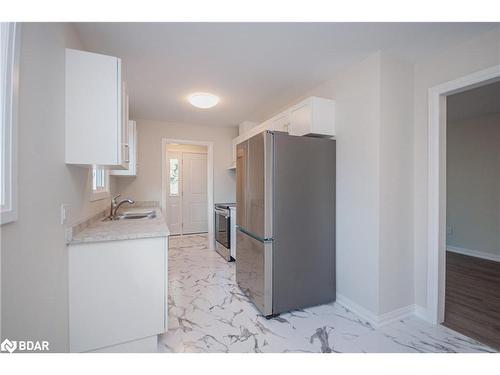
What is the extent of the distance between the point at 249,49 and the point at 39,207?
70.8 inches

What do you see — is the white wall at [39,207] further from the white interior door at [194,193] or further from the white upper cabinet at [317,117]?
the white interior door at [194,193]

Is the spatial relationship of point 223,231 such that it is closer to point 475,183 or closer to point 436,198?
point 436,198

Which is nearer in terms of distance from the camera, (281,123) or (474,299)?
(474,299)

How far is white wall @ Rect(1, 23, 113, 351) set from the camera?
0.91 meters

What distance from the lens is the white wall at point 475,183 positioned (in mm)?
3709

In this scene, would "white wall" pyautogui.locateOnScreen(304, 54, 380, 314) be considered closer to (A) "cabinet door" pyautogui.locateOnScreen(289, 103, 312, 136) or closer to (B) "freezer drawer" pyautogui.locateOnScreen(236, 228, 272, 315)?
(A) "cabinet door" pyautogui.locateOnScreen(289, 103, 312, 136)

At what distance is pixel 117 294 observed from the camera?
1.48 m

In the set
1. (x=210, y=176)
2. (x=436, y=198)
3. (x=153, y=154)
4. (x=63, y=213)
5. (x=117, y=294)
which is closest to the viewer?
(x=63, y=213)

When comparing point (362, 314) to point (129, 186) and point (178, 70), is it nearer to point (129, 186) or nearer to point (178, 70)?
point (178, 70)

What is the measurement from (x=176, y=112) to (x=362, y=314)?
3.58 meters

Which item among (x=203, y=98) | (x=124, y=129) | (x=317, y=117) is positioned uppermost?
(x=203, y=98)

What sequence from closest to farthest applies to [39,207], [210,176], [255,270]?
1. [39,207]
2. [255,270]
3. [210,176]

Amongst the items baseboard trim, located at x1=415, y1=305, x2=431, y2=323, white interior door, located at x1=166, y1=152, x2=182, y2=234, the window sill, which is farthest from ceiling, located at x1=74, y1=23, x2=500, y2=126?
white interior door, located at x1=166, y1=152, x2=182, y2=234

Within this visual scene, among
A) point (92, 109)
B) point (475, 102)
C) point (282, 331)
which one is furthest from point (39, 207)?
point (475, 102)
